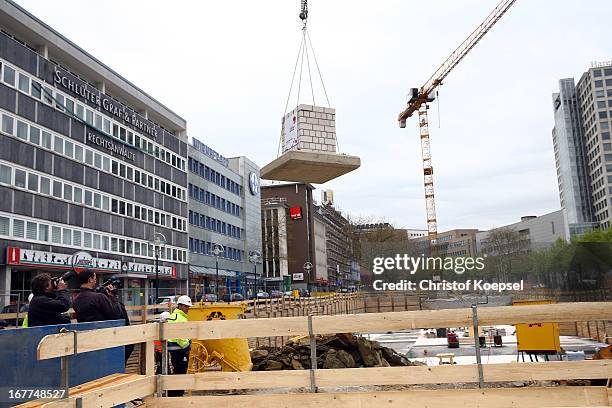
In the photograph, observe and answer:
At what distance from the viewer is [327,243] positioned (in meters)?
144

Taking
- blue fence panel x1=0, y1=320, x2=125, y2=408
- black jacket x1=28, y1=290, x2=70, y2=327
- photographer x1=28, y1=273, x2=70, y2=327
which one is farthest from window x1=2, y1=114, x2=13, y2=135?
blue fence panel x1=0, y1=320, x2=125, y2=408

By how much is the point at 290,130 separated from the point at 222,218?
192 feet

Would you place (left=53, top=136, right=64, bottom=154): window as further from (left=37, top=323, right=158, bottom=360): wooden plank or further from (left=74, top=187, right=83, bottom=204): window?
(left=37, top=323, right=158, bottom=360): wooden plank

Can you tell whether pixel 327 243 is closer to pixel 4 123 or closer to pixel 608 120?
pixel 608 120

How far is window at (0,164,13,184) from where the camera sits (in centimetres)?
3186

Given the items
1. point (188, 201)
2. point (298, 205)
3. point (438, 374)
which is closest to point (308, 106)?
point (438, 374)

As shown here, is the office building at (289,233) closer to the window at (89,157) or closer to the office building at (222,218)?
the office building at (222,218)

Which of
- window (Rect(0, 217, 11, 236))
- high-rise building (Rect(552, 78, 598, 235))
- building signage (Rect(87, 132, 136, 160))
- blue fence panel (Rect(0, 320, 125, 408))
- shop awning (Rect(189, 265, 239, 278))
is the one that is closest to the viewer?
blue fence panel (Rect(0, 320, 125, 408))

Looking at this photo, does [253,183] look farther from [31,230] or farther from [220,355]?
[220,355]

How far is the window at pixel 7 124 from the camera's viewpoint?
105 feet

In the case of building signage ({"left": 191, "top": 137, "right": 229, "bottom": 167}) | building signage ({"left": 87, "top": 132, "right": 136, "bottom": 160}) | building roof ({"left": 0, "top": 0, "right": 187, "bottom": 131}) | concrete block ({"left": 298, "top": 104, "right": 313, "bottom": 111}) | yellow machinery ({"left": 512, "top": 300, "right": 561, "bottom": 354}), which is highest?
building roof ({"left": 0, "top": 0, "right": 187, "bottom": 131})

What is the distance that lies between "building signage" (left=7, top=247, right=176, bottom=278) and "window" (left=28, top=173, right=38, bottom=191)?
3816 mm

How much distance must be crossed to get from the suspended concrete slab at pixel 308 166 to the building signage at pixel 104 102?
104 ft

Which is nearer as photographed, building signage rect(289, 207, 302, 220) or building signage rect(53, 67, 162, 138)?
building signage rect(53, 67, 162, 138)
